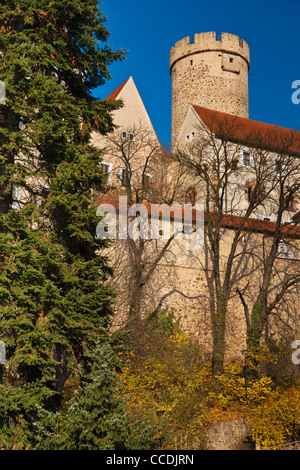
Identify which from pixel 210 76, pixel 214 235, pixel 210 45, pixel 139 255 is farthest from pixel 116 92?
pixel 139 255

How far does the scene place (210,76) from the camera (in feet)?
123

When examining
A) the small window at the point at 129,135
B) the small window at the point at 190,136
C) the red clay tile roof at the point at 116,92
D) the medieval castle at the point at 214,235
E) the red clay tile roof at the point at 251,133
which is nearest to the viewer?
the medieval castle at the point at 214,235

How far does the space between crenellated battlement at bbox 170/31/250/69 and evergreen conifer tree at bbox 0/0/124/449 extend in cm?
2815

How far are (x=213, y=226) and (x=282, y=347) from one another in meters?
6.10

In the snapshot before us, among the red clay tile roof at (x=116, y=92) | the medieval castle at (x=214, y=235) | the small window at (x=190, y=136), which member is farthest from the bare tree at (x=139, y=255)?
the red clay tile roof at (x=116, y=92)

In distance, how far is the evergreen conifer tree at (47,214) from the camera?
30.2 feet

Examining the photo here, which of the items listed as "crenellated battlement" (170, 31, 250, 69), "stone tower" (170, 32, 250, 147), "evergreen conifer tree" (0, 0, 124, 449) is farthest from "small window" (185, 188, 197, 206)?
"crenellated battlement" (170, 31, 250, 69)

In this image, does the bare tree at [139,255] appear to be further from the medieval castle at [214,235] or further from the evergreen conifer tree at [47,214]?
the evergreen conifer tree at [47,214]

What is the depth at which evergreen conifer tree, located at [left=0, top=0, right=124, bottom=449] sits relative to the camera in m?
9.22

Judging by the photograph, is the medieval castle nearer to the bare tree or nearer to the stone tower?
the bare tree

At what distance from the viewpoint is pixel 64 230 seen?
35.3 ft

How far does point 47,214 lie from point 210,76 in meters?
30.3

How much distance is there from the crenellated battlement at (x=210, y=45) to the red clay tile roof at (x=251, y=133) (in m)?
8.36

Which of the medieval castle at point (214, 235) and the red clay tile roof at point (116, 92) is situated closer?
the medieval castle at point (214, 235)
